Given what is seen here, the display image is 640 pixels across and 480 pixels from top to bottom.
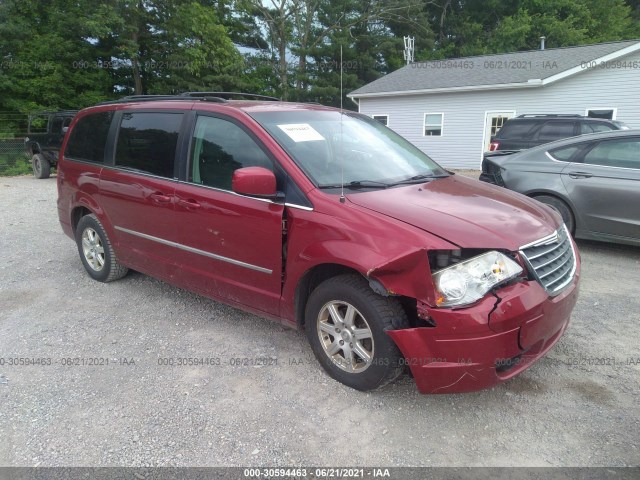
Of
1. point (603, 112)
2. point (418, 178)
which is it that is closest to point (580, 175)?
point (418, 178)

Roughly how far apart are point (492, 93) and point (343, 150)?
15.9 meters

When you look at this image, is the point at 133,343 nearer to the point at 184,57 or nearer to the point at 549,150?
the point at 549,150

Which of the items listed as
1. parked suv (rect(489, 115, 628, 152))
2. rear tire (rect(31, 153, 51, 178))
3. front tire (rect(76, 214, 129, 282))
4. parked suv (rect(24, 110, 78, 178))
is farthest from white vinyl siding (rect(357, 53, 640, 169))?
front tire (rect(76, 214, 129, 282))

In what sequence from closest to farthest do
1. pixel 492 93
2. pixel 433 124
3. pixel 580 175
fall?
pixel 580 175
pixel 492 93
pixel 433 124

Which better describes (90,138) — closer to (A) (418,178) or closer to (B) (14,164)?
(A) (418,178)

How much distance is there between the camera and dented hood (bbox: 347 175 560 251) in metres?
2.59

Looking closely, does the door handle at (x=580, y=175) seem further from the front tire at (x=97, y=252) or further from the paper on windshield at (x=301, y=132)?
the front tire at (x=97, y=252)

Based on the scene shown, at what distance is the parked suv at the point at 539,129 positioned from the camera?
33.9 ft

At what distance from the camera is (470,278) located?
8.17 feet

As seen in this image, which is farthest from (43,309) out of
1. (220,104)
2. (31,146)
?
(31,146)

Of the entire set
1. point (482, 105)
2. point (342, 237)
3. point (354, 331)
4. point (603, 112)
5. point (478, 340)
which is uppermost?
point (482, 105)

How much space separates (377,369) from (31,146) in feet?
52.7

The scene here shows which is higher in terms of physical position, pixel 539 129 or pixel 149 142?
pixel 539 129

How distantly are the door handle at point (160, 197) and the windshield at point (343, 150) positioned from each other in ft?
3.34
